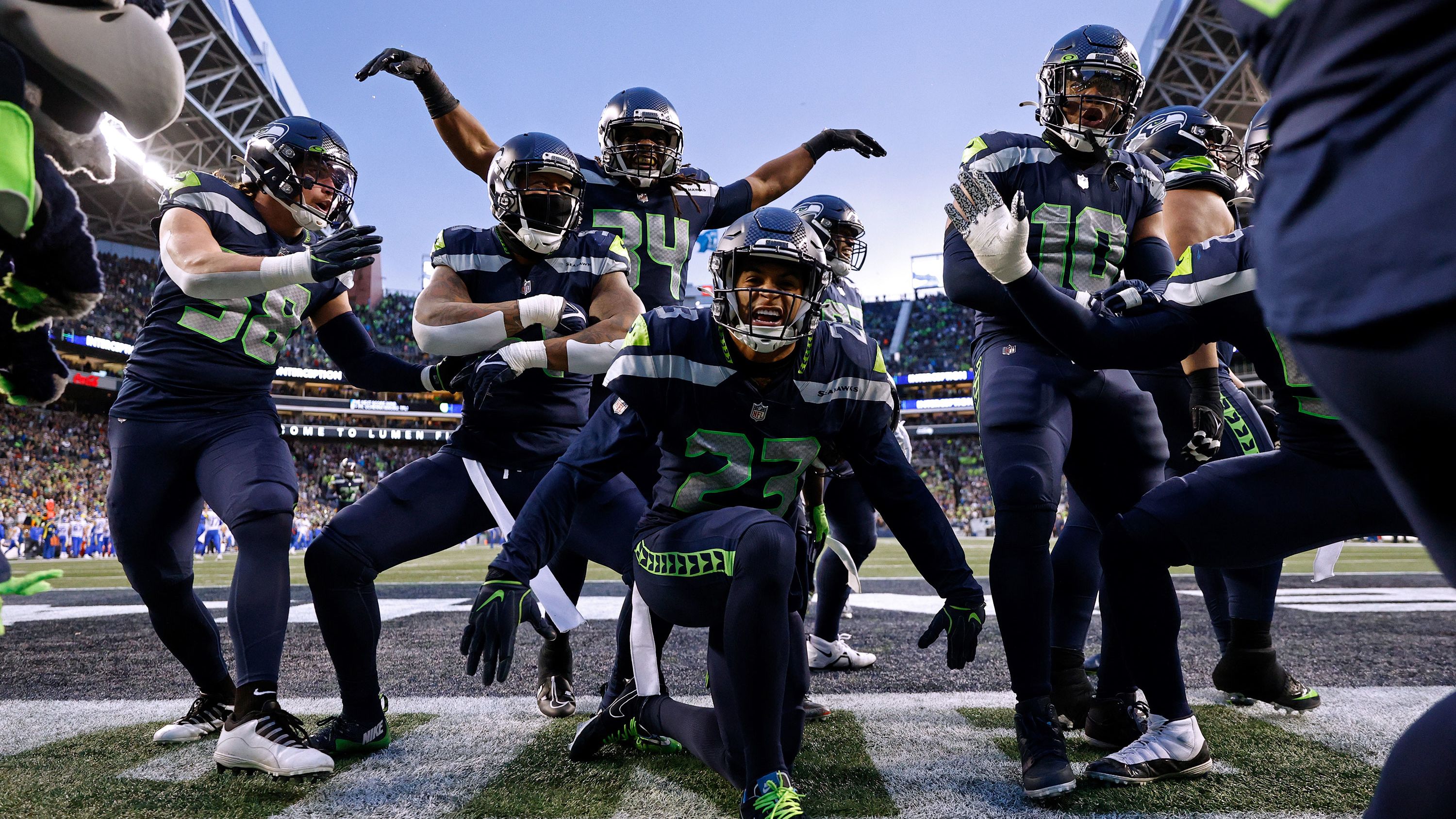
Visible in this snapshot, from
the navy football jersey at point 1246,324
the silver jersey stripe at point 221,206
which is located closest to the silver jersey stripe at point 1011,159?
the navy football jersey at point 1246,324

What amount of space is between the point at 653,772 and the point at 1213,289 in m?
2.04

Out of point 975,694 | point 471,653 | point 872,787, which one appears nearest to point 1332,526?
point 872,787

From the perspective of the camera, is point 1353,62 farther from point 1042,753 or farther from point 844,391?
point 1042,753

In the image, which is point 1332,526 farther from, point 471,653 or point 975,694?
point 471,653

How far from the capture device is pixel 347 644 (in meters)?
2.82

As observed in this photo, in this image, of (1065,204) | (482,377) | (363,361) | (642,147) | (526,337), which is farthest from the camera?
(642,147)

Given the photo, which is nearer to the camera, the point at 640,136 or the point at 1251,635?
the point at 1251,635

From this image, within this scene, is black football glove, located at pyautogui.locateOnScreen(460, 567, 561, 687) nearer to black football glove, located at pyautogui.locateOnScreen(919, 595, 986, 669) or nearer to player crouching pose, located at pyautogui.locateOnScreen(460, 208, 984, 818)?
player crouching pose, located at pyautogui.locateOnScreen(460, 208, 984, 818)

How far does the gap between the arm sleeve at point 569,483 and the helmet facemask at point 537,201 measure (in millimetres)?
926

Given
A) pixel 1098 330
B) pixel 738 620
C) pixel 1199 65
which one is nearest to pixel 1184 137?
pixel 1098 330

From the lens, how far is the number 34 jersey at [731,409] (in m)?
2.43

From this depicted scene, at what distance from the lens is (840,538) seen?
4.20 metres

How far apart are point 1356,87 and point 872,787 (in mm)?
1990

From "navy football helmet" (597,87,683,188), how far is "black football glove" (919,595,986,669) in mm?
2214
